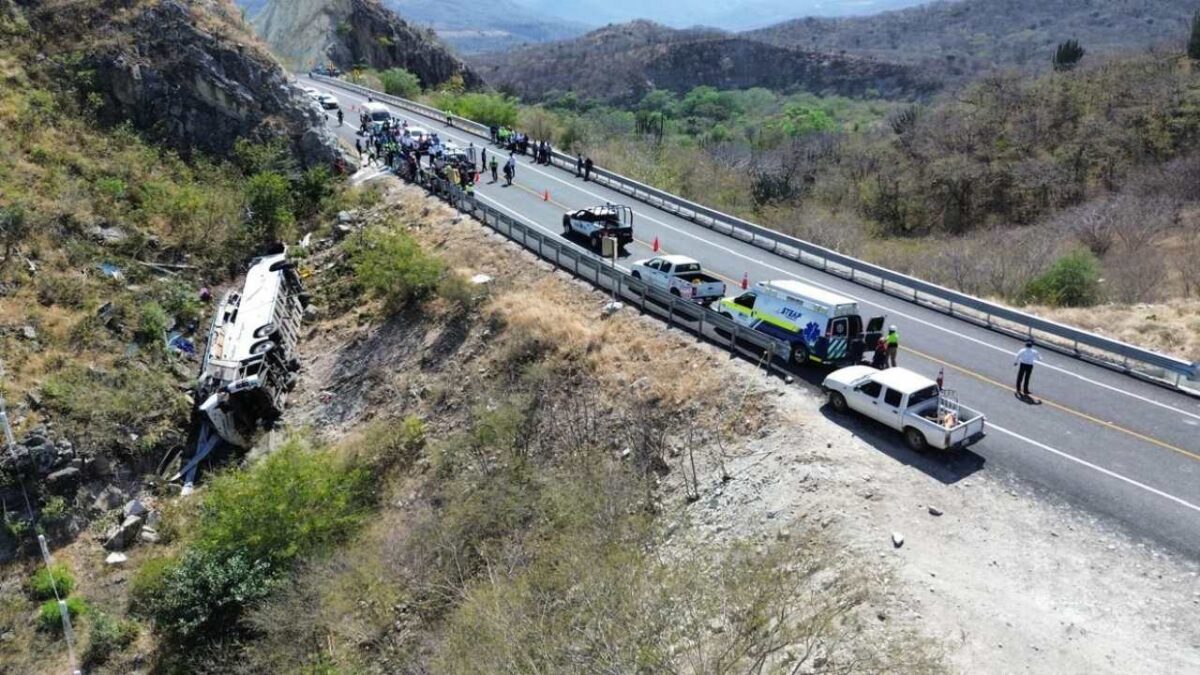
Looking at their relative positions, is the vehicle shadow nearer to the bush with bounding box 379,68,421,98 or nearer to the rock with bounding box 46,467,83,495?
the rock with bounding box 46,467,83,495

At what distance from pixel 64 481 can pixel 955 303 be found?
25.5m

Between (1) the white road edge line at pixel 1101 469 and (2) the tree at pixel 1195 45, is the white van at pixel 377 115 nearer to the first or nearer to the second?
(1) the white road edge line at pixel 1101 469

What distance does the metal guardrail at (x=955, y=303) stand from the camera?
18.5m

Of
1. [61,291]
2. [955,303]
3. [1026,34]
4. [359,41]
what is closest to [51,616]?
[61,291]

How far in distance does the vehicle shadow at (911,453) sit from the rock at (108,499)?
18.8 metres

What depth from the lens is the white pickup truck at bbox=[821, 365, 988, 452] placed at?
15547mm

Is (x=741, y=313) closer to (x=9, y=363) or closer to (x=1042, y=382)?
(x=1042, y=382)

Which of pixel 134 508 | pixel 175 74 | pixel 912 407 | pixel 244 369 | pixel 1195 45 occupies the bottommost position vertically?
pixel 134 508

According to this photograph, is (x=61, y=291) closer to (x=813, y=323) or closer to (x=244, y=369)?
(x=244, y=369)

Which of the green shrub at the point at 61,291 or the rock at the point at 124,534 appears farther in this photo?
the green shrub at the point at 61,291

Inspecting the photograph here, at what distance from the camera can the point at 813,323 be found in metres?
19.1

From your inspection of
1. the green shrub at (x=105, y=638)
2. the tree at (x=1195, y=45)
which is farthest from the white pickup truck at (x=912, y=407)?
the tree at (x=1195, y=45)

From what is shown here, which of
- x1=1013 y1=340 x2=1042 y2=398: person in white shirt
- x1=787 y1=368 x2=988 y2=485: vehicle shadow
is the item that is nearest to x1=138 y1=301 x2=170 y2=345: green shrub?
x1=787 y1=368 x2=988 y2=485: vehicle shadow

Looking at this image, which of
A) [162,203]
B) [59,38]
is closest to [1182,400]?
[162,203]
